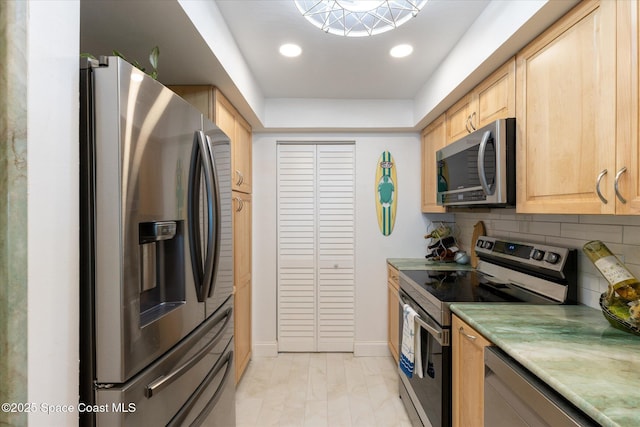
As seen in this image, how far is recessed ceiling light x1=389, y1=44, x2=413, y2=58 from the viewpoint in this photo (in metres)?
2.03

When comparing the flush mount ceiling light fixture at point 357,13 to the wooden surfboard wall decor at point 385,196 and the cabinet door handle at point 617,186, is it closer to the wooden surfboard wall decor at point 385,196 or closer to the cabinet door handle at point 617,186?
the cabinet door handle at point 617,186

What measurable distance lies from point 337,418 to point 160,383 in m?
1.64

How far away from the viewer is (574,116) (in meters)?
1.24

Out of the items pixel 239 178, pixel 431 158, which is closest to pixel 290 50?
pixel 239 178

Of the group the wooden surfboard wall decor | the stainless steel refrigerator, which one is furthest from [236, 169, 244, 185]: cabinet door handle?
the wooden surfboard wall decor

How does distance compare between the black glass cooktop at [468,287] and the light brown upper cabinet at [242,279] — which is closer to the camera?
the black glass cooktop at [468,287]

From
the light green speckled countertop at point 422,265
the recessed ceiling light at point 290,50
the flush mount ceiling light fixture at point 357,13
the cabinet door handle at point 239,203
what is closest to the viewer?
the flush mount ceiling light fixture at point 357,13

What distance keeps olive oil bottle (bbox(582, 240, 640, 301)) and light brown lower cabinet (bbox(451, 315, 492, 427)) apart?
0.52 metres

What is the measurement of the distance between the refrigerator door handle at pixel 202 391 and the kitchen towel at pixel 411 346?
1050mm

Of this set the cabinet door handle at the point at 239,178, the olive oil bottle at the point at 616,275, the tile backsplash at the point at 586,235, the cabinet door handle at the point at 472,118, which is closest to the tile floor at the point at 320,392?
the tile backsplash at the point at 586,235

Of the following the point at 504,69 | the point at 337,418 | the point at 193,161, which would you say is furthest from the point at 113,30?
the point at 337,418

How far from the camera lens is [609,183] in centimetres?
109

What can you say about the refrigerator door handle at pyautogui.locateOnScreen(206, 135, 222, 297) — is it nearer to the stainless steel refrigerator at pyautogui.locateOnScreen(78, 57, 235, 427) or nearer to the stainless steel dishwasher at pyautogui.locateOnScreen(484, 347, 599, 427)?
the stainless steel refrigerator at pyautogui.locateOnScreen(78, 57, 235, 427)

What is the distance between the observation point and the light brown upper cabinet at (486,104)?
5.46 ft
